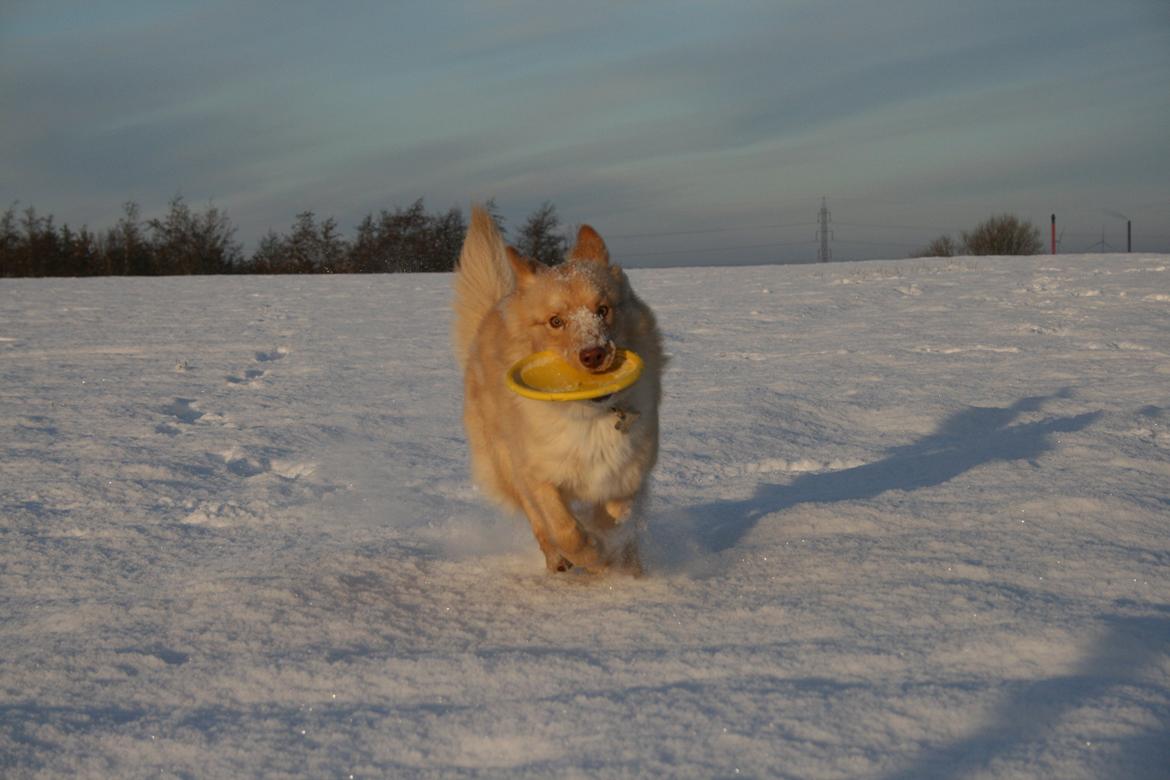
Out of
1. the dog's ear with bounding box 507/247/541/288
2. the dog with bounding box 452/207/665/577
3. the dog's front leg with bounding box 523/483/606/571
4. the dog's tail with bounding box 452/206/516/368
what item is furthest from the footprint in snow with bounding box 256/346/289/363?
the dog's front leg with bounding box 523/483/606/571

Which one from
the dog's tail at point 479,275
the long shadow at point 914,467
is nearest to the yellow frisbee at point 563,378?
the long shadow at point 914,467

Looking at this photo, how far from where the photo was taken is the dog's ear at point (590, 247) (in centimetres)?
423

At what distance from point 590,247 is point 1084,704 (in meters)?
2.62

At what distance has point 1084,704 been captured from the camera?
2184 millimetres

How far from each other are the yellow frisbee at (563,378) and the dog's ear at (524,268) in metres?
0.35

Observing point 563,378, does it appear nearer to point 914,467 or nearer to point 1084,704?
point 1084,704

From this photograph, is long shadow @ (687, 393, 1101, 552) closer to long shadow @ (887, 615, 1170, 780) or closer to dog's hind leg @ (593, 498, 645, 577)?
dog's hind leg @ (593, 498, 645, 577)

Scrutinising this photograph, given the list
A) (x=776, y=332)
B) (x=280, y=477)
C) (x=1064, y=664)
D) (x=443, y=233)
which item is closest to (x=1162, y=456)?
(x=1064, y=664)

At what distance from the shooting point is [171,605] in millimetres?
3277

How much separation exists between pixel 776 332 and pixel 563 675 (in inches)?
312

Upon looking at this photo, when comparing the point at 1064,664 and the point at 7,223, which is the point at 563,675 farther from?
the point at 7,223

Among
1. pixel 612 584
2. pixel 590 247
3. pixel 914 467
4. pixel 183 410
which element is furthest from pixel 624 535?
pixel 183 410

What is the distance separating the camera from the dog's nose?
3447 millimetres

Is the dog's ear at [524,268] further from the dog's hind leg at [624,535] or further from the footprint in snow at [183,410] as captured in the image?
the footprint in snow at [183,410]
